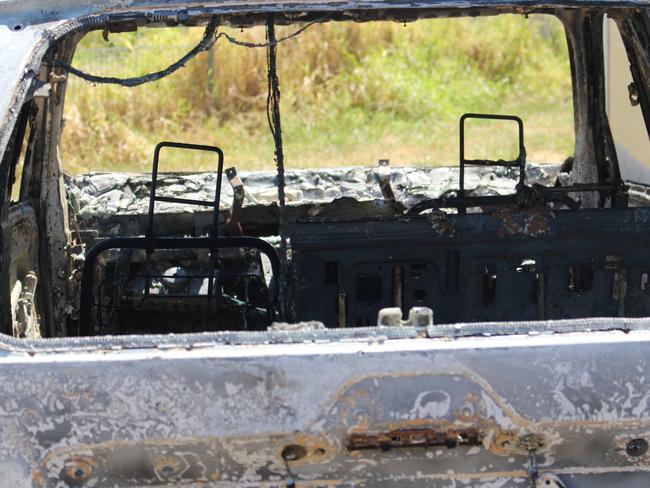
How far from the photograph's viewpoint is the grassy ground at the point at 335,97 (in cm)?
1027

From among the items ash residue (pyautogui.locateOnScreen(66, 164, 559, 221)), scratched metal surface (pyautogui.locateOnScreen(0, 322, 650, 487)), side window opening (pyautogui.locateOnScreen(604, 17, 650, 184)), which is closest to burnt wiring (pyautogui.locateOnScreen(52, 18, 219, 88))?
scratched metal surface (pyautogui.locateOnScreen(0, 322, 650, 487))

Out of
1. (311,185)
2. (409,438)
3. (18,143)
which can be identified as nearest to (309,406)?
(409,438)

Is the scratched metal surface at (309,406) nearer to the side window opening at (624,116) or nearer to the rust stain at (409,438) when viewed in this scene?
the rust stain at (409,438)

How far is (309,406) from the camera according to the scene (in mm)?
2168

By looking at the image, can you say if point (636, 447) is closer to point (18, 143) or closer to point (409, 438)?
point (409, 438)

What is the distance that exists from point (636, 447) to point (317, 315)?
4.90ft

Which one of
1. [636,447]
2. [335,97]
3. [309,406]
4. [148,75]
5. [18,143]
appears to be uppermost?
[335,97]

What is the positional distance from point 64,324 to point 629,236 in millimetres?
1995

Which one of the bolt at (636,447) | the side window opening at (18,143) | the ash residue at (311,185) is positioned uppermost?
the side window opening at (18,143)

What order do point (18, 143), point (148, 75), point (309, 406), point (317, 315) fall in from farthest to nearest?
point (317, 315) → point (18, 143) → point (148, 75) → point (309, 406)

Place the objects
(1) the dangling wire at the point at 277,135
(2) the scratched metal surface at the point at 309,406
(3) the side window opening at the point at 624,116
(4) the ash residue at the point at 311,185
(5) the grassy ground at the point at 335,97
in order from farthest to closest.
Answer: (5) the grassy ground at the point at 335,97
(3) the side window opening at the point at 624,116
(4) the ash residue at the point at 311,185
(1) the dangling wire at the point at 277,135
(2) the scratched metal surface at the point at 309,406

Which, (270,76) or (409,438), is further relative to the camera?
(270,76)

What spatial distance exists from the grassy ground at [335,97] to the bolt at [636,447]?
756 centimetres

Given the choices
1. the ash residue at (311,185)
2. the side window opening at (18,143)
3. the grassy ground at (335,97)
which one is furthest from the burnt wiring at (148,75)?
the grassy ground at (335,97)
